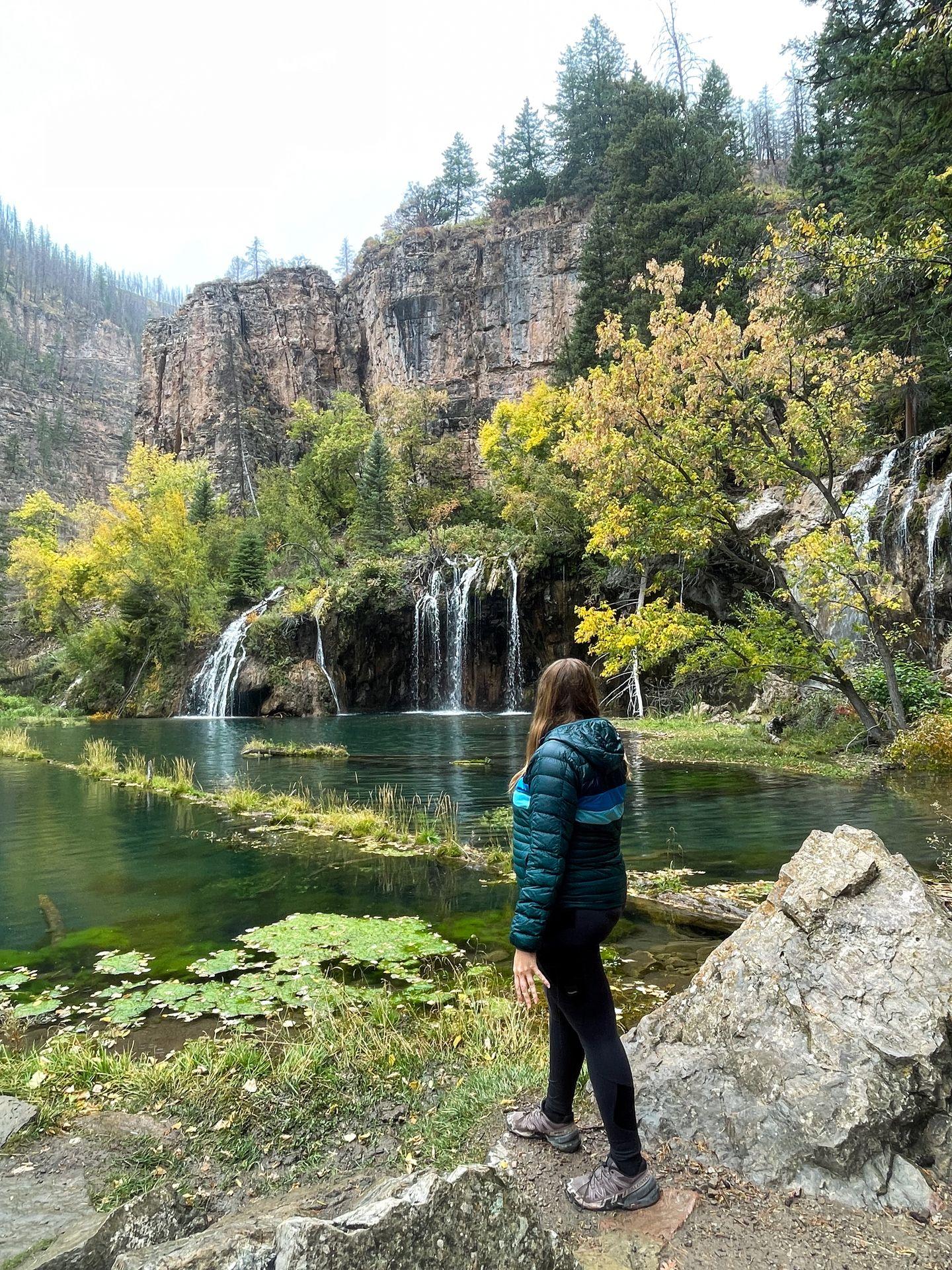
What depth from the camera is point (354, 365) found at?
2312 inches

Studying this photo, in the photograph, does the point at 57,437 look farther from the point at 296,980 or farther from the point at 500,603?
the point at 296,980

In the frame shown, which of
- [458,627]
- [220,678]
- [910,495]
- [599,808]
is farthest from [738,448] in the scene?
[220,678]

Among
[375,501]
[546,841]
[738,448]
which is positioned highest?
[375,501]

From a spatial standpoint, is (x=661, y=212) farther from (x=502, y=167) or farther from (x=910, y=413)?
(x=502, y=167)

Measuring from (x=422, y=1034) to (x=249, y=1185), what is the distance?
1392 millimetres

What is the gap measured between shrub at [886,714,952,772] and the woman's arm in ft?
39.2

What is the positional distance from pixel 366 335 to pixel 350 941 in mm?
59370

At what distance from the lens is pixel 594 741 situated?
8.85 feet

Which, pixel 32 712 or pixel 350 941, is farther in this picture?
pixel 32 712

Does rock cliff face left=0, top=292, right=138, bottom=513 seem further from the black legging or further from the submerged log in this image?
the black legging

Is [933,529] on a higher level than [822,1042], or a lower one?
higher

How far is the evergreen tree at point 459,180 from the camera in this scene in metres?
61.2

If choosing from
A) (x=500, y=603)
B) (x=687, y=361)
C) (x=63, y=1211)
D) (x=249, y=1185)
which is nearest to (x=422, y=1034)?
(x=249, y=1185)

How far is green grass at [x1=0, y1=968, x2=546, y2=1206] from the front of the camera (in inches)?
117
